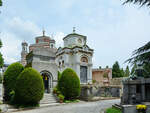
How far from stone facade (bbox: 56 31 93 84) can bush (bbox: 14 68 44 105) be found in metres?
15.3

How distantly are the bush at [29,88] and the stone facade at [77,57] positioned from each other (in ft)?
50.1

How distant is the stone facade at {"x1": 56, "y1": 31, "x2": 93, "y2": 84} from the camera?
1047 inches

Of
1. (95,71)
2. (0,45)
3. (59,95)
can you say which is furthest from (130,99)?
(95,71)

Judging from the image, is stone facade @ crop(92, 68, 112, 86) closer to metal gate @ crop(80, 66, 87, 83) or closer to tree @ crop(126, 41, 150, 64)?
metal gate @ crop(80, 66, 87, 83)

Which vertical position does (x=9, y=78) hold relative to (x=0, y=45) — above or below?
below

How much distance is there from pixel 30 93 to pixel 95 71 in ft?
79.5

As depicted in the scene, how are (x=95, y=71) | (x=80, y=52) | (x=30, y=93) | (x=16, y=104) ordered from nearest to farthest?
1. (x=30, y=93)
2. (x=16, y=104)
3. (x=80, y=52)
4. (x=95, y=71)

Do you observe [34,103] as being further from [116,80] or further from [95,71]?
[95,71]

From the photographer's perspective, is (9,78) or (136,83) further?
(9,78)

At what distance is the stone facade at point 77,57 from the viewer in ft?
87.3

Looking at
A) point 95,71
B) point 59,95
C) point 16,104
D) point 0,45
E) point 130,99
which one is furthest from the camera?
point 95,71

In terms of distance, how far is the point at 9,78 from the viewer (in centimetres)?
1323

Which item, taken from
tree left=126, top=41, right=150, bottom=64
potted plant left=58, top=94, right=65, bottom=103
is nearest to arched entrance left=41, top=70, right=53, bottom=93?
potted plant left=58, top=94, right=65, bottom=103

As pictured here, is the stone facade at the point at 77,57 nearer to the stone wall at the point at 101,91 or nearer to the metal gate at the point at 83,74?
the metal gate at the point at 83,74
